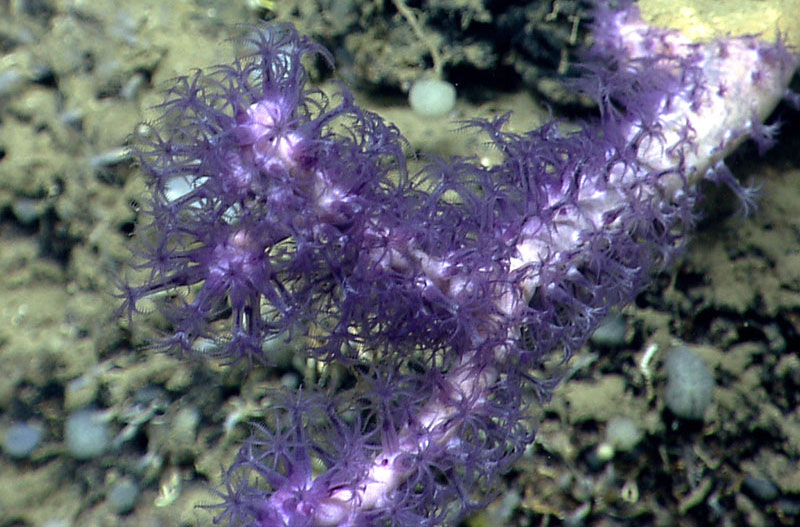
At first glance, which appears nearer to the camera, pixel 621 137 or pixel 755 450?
pixel 621 137

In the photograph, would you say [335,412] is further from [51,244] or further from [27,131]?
[27,131]

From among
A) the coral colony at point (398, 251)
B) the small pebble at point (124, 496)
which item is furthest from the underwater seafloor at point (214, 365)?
the coral colony at point (398, 251)

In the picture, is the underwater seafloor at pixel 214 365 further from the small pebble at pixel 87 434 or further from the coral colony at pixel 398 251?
the coral colony at pixel 398 251

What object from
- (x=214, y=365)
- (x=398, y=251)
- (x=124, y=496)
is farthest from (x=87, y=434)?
(x=398, y=251)

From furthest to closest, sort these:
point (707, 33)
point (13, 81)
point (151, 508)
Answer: point (13, 81) → point (151, 508) → point (707, 33)

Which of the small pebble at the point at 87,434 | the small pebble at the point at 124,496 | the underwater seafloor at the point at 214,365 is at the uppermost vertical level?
the underwater seafloor at the point at 214,365

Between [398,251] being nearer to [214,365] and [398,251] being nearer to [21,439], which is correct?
[214,365]

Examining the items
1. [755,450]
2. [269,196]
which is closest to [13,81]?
[269,196]
